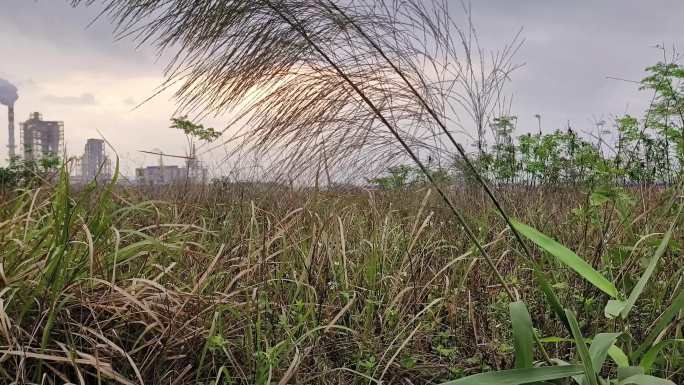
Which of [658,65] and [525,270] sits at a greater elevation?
[658,65]

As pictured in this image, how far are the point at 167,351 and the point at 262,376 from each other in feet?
1.42

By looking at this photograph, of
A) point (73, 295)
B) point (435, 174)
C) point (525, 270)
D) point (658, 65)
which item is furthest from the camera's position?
point (658, 65)

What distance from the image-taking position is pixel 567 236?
3.56 metres

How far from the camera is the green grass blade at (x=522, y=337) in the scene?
154 centimetres

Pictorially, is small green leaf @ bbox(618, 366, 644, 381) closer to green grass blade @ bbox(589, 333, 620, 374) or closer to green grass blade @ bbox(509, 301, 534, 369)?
green grass blade @ bbox(589, 333, 620, 374)

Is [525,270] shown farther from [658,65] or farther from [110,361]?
[658,65]

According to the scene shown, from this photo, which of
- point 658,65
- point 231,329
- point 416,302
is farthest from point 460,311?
point 658,65

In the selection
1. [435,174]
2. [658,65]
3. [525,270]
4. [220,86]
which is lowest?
[525,270]

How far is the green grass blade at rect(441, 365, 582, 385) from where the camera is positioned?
1464 millimetres

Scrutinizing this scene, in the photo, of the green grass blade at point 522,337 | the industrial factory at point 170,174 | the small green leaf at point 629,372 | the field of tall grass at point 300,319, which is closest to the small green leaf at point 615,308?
the field of tall grass at point 300,319

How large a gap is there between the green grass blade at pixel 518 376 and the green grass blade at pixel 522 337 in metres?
0.05

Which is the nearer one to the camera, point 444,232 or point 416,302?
point 416,302

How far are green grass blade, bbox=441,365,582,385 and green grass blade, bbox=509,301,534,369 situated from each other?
0.05m

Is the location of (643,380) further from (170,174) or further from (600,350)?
(170,174)
